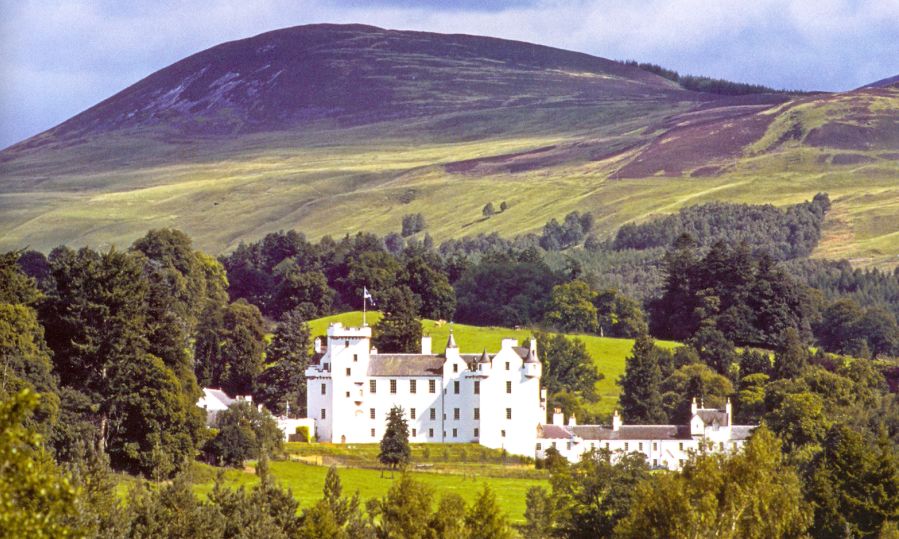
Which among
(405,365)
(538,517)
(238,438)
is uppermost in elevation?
(405,365)

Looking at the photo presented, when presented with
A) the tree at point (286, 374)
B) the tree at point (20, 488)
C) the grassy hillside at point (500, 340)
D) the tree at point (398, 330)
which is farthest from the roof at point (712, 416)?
the tree at point (20, 488)

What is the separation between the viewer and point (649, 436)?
357ft

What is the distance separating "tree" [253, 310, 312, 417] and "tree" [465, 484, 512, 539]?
56838 millimetres

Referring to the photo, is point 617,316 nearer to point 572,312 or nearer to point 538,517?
point 572,312

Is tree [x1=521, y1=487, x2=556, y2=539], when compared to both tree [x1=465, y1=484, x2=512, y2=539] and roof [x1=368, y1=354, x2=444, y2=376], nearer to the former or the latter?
tree [x1=465, y1=484, x2=512, y2=539]

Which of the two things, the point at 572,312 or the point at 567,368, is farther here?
the point at 572,312

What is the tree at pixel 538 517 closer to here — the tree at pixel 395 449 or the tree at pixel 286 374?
the tree at pixel 395 449

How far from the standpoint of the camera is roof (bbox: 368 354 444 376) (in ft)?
371

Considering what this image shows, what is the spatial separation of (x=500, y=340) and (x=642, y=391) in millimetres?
21291

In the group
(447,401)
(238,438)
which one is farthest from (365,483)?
(447,401)

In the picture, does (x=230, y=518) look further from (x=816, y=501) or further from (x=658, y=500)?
(x=816, y=501)

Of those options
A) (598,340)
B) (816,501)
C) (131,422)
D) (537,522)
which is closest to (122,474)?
(131,422)

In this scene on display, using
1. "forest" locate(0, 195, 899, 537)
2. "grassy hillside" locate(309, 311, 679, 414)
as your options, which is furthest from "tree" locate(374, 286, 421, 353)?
"grassy hillside" locate(309, 311, 679, 414)

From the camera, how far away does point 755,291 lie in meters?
146
